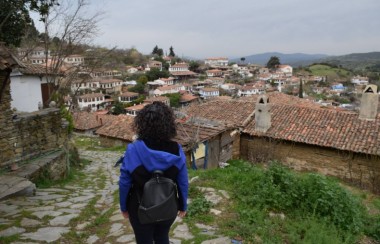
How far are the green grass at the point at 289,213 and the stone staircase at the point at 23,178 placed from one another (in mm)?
3055

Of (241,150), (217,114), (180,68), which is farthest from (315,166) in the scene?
(180,68)

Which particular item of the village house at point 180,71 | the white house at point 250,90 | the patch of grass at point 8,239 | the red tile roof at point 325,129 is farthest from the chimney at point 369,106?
the village house at point 180,71

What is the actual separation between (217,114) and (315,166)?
20.0 feet

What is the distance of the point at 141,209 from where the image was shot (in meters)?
2.24

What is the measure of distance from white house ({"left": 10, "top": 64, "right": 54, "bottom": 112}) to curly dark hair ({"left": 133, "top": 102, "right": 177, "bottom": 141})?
14.1 metres

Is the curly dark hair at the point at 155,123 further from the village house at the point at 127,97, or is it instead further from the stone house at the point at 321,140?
the village house at the point at 127,97

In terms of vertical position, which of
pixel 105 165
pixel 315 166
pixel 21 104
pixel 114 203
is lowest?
pixel 315 166

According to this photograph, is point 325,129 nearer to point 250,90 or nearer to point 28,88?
point 28,88

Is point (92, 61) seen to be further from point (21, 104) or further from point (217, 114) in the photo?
point (217, 114)

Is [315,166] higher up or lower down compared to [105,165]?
lower down

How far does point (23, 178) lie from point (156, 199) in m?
4.59

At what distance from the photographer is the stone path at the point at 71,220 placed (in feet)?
12.0

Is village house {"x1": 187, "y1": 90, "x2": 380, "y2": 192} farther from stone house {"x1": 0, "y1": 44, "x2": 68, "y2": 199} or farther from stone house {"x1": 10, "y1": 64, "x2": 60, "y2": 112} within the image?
stone house {"x1": 0, "y1": 44, "x2": 68, "y2": 199}

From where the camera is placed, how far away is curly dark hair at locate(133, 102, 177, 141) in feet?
7.75
